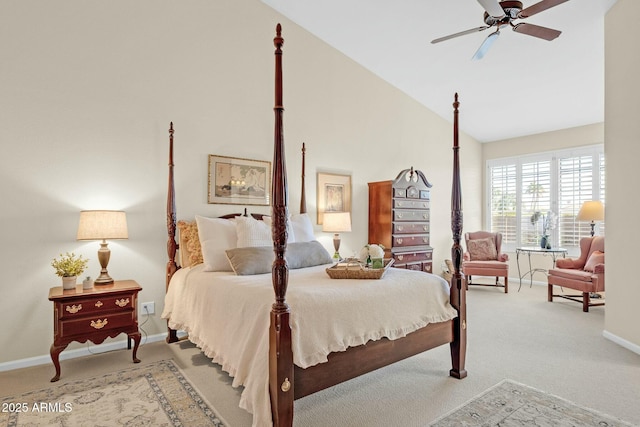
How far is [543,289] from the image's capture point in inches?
244

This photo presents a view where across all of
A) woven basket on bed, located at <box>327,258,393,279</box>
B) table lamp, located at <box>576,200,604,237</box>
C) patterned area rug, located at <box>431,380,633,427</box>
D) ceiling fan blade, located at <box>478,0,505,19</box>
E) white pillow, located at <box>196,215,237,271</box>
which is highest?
ceiling fan blade, located at <box>478,0,505,19</box>

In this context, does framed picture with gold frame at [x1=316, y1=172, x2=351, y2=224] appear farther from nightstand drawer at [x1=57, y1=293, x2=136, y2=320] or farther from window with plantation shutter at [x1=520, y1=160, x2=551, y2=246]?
window with plantation shutter at [x1=520, y1=160, x2=551, y2=246]

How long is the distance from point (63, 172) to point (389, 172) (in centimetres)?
440

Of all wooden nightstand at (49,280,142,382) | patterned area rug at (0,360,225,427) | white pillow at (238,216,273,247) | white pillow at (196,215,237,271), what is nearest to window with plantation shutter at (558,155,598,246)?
white pillow at (238,216,273,247)

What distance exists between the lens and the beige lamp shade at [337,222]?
474cm

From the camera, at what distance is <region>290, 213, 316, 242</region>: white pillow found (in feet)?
12.9

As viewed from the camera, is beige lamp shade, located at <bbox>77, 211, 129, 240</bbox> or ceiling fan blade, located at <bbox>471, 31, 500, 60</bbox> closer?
beige lamp shade, located at <bbox>77, 211, 129, 240</bbox>

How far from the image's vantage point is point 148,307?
3.66 metres

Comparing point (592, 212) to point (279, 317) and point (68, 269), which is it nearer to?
point (279, 317)

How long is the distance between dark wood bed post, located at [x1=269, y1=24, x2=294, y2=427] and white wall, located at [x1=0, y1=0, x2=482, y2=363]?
2126 millimetres

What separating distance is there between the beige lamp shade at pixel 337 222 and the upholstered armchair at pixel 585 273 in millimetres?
3063

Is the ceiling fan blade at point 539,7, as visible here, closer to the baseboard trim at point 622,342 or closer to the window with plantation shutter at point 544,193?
the baseboard trim at point 622,342

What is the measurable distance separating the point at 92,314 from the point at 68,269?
0.45 metres

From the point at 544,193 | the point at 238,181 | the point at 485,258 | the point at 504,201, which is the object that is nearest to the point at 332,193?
the point at 238,181
